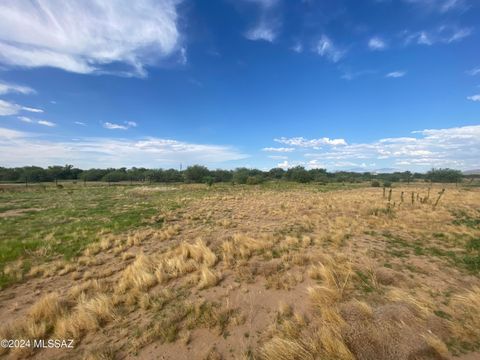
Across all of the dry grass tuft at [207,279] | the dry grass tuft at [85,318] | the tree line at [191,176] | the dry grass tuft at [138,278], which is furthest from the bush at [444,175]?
the dry grass tuft at [85,318]

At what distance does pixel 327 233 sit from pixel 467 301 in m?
5.96

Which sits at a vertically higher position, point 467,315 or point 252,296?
point 467,315

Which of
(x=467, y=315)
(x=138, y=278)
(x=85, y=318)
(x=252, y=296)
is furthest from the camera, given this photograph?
(x=138, y=278)

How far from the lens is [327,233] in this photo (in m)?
10.6

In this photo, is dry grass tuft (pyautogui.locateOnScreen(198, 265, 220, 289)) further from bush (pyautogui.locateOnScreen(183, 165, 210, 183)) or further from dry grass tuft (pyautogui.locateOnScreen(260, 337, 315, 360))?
bush (pyautogui.locateOnScreen(183, 165, 210, 183))

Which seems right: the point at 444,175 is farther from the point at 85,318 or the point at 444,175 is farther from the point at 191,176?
the point at 85,318

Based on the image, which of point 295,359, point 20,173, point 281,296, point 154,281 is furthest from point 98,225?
point 20,173

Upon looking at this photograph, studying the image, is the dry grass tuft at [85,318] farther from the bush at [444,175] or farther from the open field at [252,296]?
the bush at [444,175]

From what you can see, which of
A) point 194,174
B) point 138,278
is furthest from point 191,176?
point 138,278

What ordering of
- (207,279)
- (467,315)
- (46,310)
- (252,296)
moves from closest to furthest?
(467,315)
(46,310)
(252,296)
(207,279)

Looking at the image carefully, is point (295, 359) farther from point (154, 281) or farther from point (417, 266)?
point (417, 266)

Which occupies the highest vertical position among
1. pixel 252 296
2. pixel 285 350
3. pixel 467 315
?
pixel 467 315

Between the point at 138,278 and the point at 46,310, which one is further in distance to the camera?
the point at 138,278

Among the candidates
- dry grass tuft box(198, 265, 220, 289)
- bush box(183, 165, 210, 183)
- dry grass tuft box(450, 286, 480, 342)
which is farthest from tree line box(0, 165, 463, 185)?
dry grass tuft box(450, 286, 480, 342)
